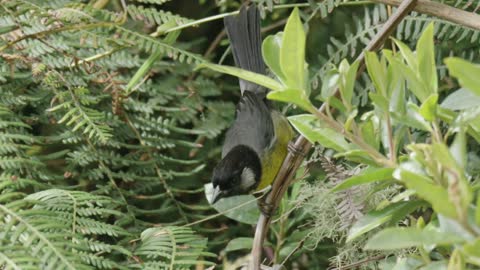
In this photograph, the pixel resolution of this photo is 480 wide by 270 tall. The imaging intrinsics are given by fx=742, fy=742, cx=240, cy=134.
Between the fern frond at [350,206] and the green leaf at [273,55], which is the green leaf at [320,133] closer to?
the green leaf at [273,55]

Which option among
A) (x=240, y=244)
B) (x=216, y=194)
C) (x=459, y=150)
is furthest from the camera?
(x=216, y=194)

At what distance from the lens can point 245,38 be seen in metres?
2.10

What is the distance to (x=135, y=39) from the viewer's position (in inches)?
61.6

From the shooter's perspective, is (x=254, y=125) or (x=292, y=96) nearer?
(x=292, y=96)

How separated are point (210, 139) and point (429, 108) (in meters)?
1.33

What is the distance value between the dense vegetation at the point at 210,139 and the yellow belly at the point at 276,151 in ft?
0.58

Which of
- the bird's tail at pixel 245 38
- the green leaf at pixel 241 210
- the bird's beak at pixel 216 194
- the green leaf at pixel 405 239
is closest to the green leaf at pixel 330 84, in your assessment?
the green leaf at pixel 405 239

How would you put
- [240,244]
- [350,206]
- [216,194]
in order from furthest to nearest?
[216,194] → [240,244] → [350,206]

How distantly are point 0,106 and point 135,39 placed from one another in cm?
31

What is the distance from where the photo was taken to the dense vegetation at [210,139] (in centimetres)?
78

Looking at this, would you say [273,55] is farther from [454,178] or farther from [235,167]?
[235,167]

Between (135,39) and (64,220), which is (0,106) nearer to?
(135,39)

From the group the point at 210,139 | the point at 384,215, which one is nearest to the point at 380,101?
the point at 384,215

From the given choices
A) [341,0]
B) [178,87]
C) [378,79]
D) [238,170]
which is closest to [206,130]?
[178,87]
